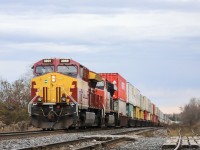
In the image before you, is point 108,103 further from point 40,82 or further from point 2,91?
point 2,91

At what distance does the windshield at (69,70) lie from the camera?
23064 millimetres

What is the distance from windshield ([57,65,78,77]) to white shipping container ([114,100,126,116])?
10.9 metres

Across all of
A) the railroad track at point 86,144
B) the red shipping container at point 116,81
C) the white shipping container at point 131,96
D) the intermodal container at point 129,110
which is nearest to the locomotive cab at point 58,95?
the railroad track at point 86,144

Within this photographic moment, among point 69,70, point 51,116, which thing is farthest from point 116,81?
point 51,116

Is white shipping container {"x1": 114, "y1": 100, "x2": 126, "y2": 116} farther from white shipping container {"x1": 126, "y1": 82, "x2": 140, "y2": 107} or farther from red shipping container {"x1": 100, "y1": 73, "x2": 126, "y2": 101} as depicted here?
white shipping container {"x1": 126, "y1": 82, "x2": 140, "y2": 107}

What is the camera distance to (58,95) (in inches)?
888

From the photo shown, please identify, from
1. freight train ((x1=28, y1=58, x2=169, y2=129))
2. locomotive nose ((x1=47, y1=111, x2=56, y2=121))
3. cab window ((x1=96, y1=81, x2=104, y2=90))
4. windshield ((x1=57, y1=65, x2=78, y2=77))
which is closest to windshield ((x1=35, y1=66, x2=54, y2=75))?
freight train ((x1=28, y1=58, x2=169, y2=129))

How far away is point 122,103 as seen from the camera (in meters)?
36.1

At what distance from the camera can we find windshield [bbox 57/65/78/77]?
23.1 metres

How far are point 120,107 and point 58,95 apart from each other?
12.9m

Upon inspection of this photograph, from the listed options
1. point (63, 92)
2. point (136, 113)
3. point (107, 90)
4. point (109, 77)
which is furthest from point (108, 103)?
point (136, 113)

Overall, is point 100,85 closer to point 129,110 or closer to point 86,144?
point 129,110

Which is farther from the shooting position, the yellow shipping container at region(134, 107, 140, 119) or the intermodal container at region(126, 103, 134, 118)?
the yellow shipping container at region(134, 107, 140, 119)

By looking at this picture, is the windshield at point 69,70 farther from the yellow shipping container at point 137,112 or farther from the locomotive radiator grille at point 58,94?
the yellow shipping container at point 137,112
